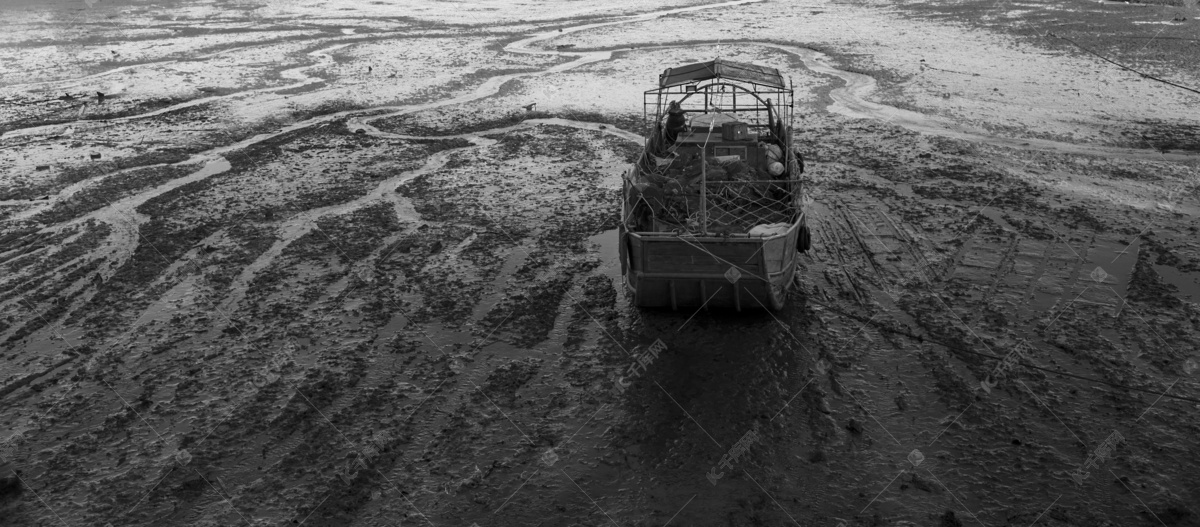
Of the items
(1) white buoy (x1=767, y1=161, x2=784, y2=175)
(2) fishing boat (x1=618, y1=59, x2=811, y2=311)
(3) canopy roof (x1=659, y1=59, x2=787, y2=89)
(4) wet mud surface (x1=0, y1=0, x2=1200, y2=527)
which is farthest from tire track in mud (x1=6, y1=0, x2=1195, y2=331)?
(1) white buoy (x1=767, y1=161, x2=784, y2=175)

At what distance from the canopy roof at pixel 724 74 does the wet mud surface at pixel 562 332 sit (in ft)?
6.96

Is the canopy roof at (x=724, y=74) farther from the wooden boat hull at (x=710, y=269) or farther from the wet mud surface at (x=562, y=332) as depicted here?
the wooden boat hull at (x=710, y=269)

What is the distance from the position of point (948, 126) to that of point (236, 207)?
15290 millimetres

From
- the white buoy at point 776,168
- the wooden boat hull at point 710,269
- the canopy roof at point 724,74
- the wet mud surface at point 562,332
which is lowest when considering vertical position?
the wet mud surface at point 562,332

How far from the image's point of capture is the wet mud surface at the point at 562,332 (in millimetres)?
7637

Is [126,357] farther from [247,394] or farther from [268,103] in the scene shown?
[268,103]

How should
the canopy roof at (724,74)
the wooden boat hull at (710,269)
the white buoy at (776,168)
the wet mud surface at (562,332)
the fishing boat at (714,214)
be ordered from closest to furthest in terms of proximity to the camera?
the wet mud surface at (562,332), the wooden boat hull at (710,269), the fishing boat at (714,214), the white buoy at (776,168), the canopy roof at (724,74)

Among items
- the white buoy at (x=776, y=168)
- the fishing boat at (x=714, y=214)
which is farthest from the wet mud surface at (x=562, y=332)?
the white buoy at (x=776, y=168)

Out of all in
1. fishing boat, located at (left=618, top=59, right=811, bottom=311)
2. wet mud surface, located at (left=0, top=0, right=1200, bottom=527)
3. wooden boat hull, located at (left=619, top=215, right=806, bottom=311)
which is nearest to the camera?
wet mud surface, located at (left=0, top=0, right=1200, bottom=527)

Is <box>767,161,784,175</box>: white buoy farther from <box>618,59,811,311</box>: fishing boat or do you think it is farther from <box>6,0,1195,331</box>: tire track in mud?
<box>6,0,1195,331</box>: tire track in mud

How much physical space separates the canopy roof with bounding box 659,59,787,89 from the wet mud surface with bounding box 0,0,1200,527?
2.12 meters

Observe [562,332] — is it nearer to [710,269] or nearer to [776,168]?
[710,269]

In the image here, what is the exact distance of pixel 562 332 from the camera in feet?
34.3

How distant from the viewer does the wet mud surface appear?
7.64 metres
